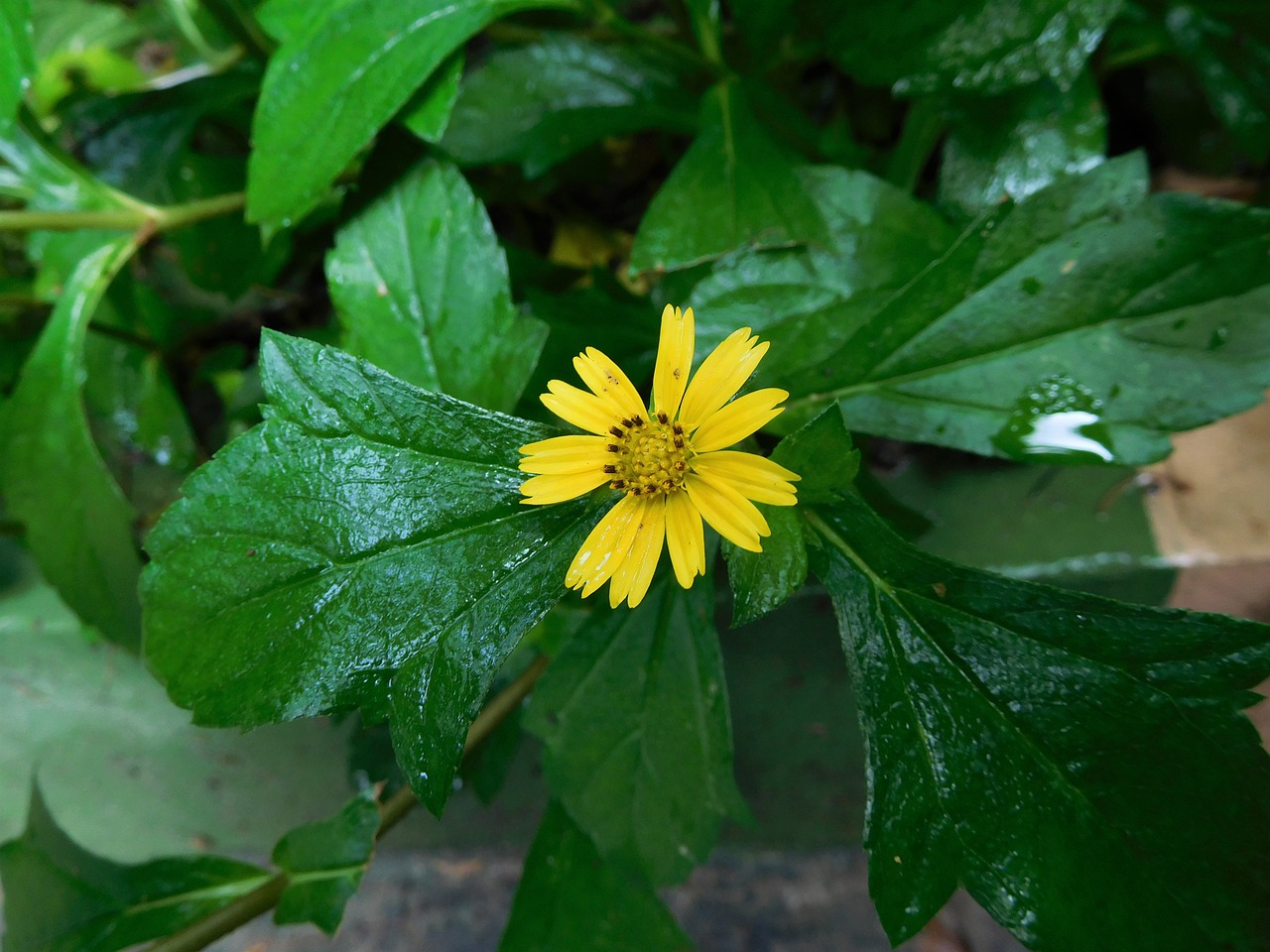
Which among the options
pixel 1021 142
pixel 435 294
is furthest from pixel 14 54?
pixel 1021 142

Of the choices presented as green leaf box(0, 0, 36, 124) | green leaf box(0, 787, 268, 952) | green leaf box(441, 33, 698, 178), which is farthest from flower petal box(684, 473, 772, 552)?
green leaf box(0, 0, 36, 124)

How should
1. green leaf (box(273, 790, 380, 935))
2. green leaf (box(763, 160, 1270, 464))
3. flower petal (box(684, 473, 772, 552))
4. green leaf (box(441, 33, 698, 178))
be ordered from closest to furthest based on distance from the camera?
flower petal (box(684, 473, 772, 552)) < green leaf (box(763, 160, 1270, 464)) < green leaf (box(273, 790, 380, 935)) < green leaf (box(441, 33, 698, 178))

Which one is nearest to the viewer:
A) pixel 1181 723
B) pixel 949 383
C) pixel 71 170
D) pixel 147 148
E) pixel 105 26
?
pixel 1181 723

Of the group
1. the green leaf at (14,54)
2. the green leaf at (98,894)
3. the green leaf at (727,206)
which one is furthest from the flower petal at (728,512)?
the green leaf at (14,54)

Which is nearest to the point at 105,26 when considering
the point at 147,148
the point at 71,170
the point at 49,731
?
the point at 147,148

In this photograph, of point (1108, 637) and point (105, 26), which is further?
point (105, 26)

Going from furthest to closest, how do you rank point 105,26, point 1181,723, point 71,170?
point 105,26 < point 71,170 < point 1181,723

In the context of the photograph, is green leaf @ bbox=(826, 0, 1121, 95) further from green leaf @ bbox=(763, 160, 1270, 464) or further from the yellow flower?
the yellow flower

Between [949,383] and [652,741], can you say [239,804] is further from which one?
[949,383]
